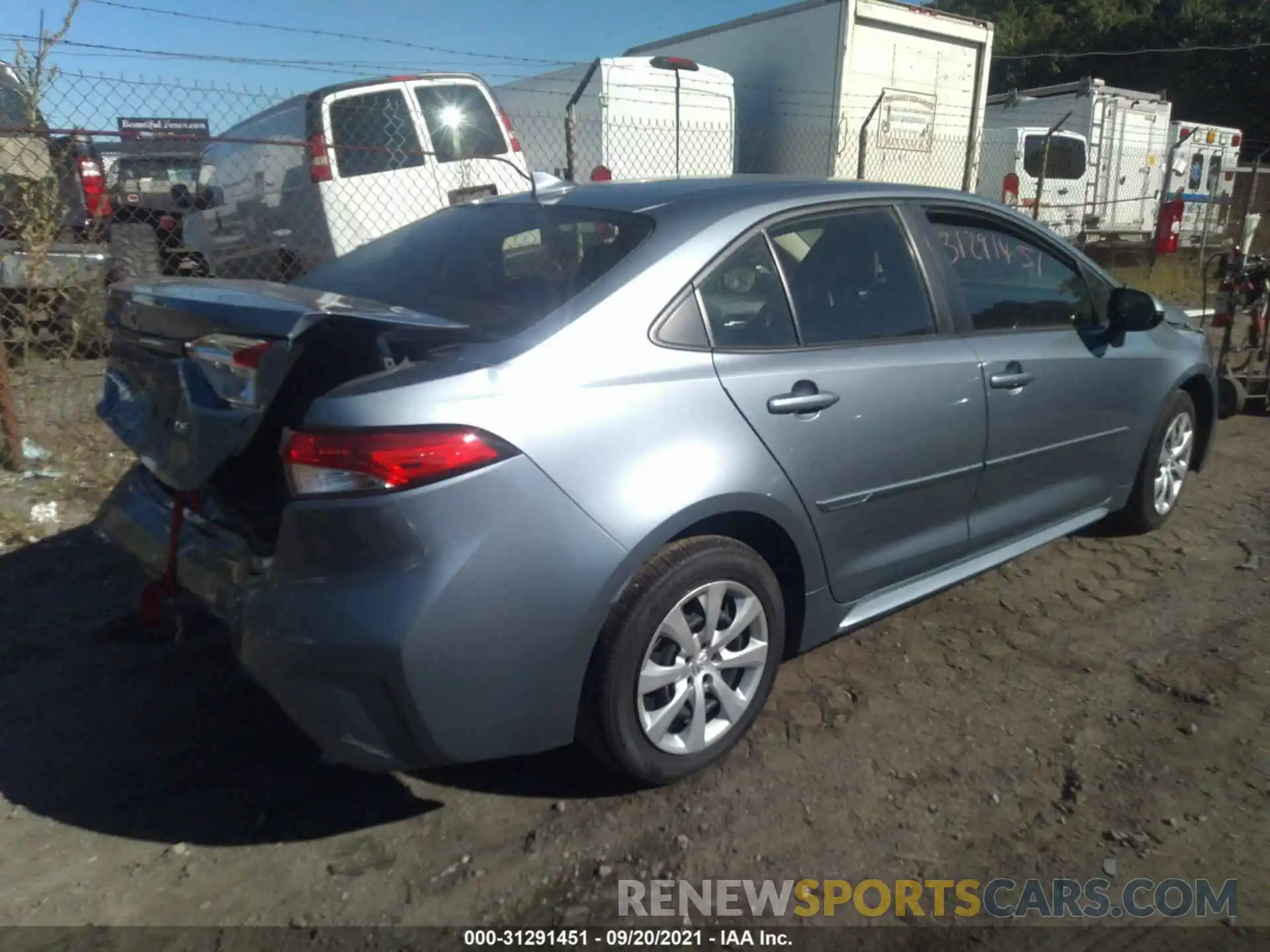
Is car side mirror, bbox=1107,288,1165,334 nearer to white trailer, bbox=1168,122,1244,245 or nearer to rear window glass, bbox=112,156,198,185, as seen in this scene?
rear window glass, bbox=112,156,198,185

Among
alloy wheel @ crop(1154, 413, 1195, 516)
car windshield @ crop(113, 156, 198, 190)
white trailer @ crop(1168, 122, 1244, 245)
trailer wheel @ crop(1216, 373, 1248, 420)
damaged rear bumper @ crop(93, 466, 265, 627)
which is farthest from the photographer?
white trailer @ crop(1168, 122, 1244, 245)

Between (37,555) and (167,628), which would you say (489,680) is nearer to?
(167,628)

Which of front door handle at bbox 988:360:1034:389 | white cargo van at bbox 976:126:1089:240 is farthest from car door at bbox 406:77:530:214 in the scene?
white cargo van at bbox 976:126:1089:240

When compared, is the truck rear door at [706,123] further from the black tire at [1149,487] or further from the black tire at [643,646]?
the black tire at [643,646]

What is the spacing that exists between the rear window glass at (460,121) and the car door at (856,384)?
17.8 ft

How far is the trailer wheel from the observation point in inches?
253

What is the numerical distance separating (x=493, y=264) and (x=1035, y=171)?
48.1ft

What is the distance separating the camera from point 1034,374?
3.62 metres

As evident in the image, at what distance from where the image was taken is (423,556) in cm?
220

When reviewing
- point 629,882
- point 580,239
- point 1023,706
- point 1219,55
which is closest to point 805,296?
point 580,239

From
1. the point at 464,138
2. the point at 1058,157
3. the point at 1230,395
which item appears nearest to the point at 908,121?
the point at 1058,157

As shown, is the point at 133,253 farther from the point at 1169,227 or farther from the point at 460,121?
the point at 1169,227

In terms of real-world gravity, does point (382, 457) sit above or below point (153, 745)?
above

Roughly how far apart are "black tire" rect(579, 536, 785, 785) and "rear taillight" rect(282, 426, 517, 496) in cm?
55
